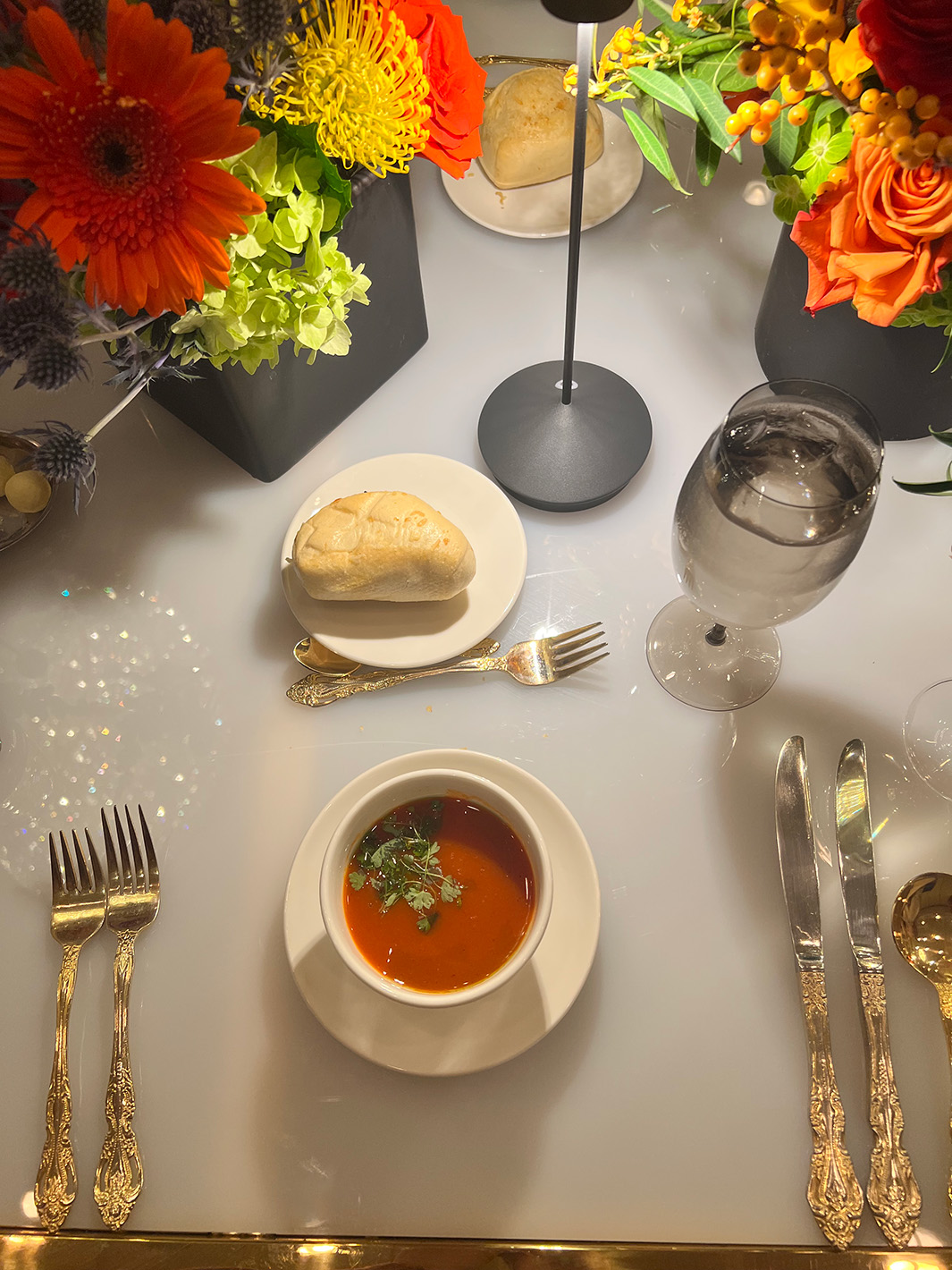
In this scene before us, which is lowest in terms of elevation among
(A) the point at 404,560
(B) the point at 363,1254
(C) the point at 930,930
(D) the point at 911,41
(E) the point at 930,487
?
(B) the point at 363,1254

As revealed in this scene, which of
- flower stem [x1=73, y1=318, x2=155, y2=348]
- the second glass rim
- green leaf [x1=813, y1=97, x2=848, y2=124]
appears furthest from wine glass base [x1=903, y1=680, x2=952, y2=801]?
flower stem [x1=73, y1=318, x2=155, y2=348]

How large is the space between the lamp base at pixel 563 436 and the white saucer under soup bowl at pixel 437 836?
0.31 metres

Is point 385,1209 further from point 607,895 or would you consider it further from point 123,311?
point 123,311

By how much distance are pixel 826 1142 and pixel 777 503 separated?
1.38 ft

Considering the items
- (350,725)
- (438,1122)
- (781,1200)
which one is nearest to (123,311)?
(350,725)

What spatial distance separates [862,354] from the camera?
78 centimetres

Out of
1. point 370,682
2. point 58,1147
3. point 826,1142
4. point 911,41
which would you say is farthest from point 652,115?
point 58,1147

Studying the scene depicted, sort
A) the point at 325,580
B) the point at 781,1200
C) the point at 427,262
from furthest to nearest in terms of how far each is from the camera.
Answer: the point at 427,262, the point at 325,580, the point at 781,1200

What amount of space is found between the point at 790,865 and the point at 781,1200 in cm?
22

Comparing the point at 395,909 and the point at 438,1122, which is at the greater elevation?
the point at 395,909

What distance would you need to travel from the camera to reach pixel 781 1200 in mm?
607

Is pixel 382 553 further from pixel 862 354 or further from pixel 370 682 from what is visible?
pixel 862 354

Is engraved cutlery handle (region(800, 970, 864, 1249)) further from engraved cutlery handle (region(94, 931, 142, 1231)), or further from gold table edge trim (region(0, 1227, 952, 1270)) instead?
engraved cutlery handle (region(94, 931, 142, 1231))

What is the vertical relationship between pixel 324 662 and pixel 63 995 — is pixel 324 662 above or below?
above
